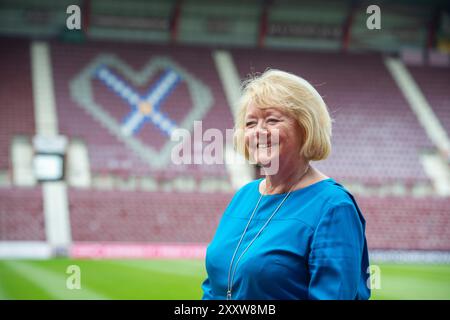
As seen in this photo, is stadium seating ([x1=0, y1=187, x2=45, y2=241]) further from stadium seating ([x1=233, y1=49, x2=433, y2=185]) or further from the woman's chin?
the woman's chin

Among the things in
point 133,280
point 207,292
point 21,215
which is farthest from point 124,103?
point 207,292

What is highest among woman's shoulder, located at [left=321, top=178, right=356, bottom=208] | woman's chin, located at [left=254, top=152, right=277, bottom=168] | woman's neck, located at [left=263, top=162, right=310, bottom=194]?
woman's chin, located at [left=254, top=152, right=277, bottom=168]

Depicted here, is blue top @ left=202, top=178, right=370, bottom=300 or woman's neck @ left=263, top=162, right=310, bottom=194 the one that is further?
woman's neck @ left=263, top=162, right=310, bottom=194

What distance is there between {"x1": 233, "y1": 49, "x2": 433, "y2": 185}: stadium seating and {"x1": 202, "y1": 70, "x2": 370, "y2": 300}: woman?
14543mm

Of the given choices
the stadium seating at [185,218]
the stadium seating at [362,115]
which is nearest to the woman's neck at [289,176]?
the stadium seating at [185,218]

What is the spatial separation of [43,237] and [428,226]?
31.7 ft

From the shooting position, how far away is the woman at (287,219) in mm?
1812

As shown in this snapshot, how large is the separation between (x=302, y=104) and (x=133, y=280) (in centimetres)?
872

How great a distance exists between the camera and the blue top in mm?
1800

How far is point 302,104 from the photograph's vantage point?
197 cm

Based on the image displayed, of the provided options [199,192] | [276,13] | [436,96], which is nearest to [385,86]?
[436,96]

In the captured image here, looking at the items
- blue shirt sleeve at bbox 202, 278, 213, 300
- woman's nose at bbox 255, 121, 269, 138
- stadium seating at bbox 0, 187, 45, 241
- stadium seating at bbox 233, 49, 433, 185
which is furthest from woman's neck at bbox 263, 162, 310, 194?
stadium seating at bbox 233, 49, 433, 185

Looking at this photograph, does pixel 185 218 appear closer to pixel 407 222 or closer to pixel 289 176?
pixel 407 222

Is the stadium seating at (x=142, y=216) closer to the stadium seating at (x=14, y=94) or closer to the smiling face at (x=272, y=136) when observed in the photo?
the stadium seating at (x=14, y=94)
